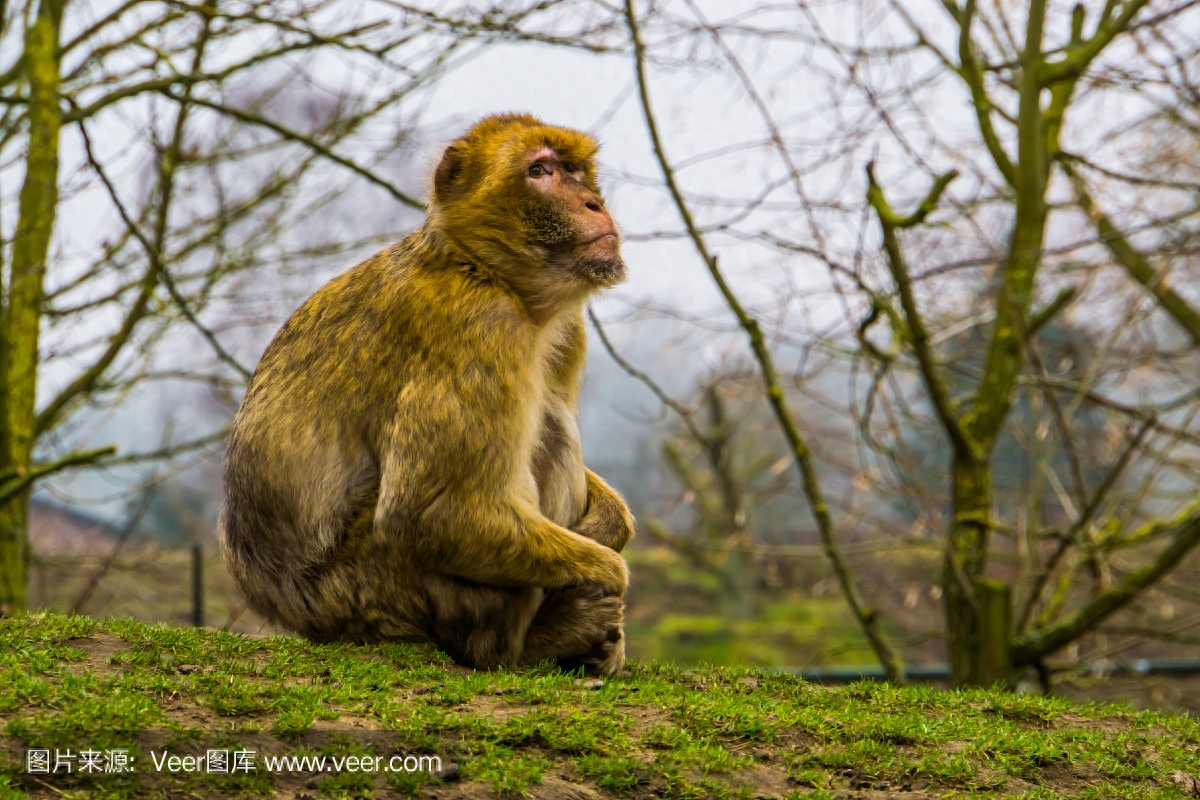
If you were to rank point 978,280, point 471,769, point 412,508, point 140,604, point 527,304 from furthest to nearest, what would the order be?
1. point 140,604
2. point 978,280
3. point 527,304
4. point 412,508
5. point 471,769

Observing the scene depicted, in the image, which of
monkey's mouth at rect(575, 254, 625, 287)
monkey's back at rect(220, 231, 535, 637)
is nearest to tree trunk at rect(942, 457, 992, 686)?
monkey's mouth at rect(575, 254, 625, 287)

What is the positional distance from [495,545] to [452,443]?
1.39ft

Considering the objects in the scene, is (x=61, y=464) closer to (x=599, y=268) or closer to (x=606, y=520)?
(x=606, y=520)

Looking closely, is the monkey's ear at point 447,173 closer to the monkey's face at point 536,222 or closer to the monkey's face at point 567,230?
the monkey's face at point 536,222

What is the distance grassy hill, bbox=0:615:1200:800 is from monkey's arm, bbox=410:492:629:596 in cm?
39

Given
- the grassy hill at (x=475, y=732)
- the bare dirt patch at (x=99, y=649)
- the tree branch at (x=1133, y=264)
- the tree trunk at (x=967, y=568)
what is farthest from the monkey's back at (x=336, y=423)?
the tree branch at (x=1133, y=264)

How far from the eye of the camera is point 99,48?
9.05 m

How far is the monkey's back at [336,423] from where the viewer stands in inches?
177

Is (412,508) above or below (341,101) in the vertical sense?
below

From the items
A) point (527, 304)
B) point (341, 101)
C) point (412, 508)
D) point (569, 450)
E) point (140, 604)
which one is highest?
point (341, 101)

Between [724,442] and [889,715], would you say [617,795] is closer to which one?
[889,715]

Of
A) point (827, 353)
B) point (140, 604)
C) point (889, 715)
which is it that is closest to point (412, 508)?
point (889, 715)

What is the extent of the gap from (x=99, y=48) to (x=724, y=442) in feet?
21.0

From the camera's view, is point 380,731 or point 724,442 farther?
point 724,442
